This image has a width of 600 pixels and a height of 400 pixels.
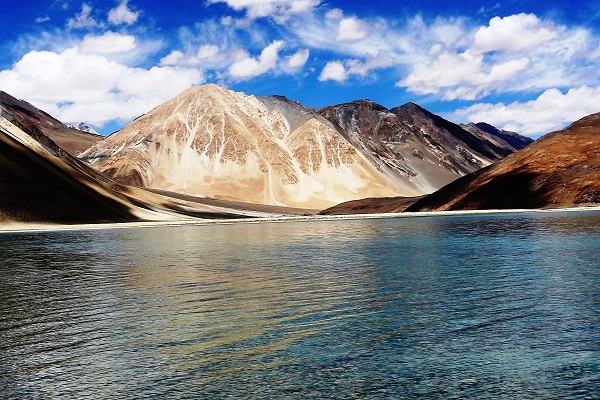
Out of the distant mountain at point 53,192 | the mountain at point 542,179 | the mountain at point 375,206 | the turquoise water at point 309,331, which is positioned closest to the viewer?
the turquoise water at point 309,331

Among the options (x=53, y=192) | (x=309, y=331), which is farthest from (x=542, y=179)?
(x=309, y=331)

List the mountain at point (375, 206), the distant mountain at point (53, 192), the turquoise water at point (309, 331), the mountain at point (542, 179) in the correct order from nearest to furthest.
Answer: the turquoise water at point (309, 331), the distant mountain at point (53, 192), the mountain at point (542, 179), the mountain at point (375, 206)

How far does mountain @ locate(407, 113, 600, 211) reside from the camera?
107 m

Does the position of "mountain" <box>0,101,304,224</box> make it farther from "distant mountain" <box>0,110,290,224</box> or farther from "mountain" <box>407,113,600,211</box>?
"mountain" <box>407,113,600,211</box>

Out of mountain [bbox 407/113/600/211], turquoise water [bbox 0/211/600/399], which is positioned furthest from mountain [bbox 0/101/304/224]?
turquoise water [bbox 0/211/600/399]

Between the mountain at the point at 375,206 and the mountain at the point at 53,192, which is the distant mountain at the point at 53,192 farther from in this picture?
the mountain at the point at 375,206

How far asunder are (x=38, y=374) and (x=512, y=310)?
11.4 metres

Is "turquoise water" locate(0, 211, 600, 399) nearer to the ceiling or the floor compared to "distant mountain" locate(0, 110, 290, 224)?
nearer to the floor

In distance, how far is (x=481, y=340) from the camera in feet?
42.3

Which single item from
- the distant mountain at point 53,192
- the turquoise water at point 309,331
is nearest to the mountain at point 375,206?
the distant mountain at point 53,192

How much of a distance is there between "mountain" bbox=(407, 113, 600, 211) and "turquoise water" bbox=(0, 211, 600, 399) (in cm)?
8630

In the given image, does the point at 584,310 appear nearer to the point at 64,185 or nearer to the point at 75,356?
the point at 75,356

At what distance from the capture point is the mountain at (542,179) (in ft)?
351

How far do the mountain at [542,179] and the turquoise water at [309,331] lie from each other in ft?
283
